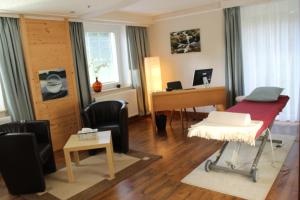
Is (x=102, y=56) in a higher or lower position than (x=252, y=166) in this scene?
higher

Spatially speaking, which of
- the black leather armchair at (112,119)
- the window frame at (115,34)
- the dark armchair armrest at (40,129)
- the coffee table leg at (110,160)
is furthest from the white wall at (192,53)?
the dark armchair armrest at (40,129)

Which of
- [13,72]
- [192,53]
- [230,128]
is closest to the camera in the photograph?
[230,128]

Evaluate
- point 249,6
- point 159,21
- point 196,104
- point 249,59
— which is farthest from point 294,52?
point 159,21

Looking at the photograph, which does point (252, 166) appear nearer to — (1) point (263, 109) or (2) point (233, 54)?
(1) point (263, 109)

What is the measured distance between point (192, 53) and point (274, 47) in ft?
5.47

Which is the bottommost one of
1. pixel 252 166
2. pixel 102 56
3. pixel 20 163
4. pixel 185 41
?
pixel 252 166

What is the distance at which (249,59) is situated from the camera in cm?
497

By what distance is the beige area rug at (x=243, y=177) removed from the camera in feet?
8.55

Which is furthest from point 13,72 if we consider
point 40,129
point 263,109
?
point 263,109

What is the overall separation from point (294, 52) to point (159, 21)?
2.99 m

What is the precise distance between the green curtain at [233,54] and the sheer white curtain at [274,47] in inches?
4.4

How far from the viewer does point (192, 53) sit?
223 inches

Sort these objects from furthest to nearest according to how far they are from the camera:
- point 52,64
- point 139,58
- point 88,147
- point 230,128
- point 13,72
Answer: point 139,58 → point 52,64 → point 13,72 → point 88,147 → point 230,128

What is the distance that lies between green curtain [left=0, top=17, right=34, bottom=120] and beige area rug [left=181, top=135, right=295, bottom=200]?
8.90ft
